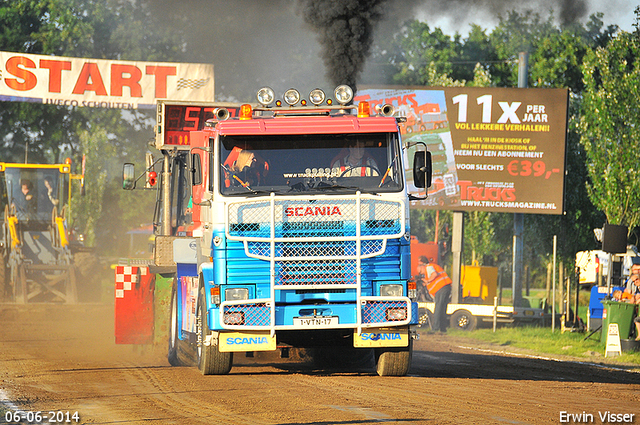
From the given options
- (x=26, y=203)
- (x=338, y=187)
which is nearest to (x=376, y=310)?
(x=338, y=187)

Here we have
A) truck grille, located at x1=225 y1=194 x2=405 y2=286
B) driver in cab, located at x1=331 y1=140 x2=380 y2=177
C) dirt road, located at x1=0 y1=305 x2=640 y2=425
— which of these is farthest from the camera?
driver in cab, located at x1=331 y1=140 x2=380 y2=177

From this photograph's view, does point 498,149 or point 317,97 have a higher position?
point 498,149

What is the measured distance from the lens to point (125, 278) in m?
15.3

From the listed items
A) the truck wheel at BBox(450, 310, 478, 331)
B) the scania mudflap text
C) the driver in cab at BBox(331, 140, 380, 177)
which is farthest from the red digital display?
the truck wheel at BBox(450, 310, 478, 331)

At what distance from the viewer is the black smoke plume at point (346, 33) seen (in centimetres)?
1883

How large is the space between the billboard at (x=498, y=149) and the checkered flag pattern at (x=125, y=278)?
39.0ft

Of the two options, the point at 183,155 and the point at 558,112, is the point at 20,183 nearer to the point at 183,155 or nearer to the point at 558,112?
the point at 183,155

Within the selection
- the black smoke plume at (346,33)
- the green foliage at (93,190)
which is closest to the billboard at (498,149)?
the black smoke plume at (346,33)

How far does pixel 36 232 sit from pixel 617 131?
19343 mm

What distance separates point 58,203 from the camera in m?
26.6

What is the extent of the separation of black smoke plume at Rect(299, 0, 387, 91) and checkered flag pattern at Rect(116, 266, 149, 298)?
6.36 m

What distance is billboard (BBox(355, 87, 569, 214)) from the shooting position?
84.5ft

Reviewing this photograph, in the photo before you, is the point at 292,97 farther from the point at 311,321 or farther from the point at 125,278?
the point at 125,278

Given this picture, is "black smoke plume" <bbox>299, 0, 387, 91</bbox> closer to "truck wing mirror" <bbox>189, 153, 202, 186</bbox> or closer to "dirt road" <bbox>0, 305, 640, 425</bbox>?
"dirt road" <bbox>0, 305, 640, 425</bbox>
